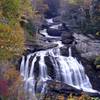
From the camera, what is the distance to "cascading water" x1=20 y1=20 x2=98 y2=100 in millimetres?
33438

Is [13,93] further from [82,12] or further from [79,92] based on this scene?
[82,12]

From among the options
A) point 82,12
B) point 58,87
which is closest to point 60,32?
point 82,12

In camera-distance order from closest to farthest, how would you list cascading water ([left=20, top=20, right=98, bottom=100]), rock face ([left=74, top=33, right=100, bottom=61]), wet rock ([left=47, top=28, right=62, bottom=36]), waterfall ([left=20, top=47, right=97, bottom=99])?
cascading water ([left=20, top=20, right=98, bottom=100]), waterfall ([left=20, top=47, right=97, bottom=99]), rock face ([left=74, top=33, right=100, bottom=61]), wet rock ([left=47, top=28, right=62, bottom=36])

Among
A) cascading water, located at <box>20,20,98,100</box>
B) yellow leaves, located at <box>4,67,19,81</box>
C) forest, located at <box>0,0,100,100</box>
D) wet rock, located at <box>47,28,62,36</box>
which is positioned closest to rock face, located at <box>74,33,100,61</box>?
forest, located at <box>0,0,100,100</box>

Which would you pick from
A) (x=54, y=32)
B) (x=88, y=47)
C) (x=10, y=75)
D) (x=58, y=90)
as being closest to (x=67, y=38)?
(x=88, y=47)

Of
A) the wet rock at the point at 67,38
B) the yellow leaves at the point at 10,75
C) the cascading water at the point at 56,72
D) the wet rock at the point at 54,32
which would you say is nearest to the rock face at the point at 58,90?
the cascading water at the point at 56,72

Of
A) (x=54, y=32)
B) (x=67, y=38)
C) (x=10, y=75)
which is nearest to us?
(x=10, y=75)

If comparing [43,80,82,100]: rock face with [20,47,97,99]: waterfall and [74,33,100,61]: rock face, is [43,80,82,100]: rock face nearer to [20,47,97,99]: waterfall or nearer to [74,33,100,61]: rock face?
[20,47,97,99]: waterfall

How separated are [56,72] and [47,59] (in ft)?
5.78

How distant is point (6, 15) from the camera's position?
1063 inches

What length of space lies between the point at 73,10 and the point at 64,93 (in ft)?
102

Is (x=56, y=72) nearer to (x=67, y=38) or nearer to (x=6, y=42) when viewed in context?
(x=67, y=38)

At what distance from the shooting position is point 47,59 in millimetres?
36844

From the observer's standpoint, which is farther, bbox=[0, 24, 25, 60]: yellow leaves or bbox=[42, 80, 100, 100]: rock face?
bbox=[42, 80, 100, 100]: rock face
